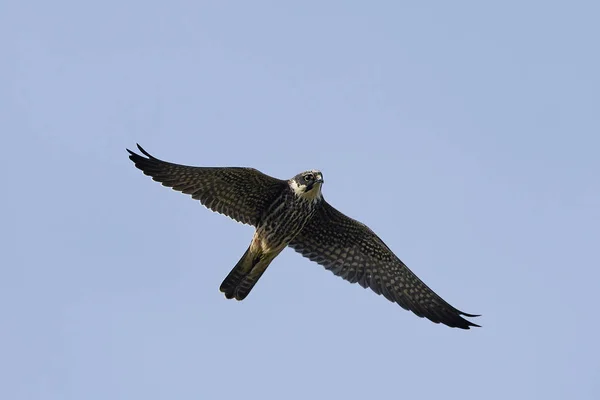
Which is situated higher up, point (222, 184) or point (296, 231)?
point (296, 231)

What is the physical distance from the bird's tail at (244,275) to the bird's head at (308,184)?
116 centimetres

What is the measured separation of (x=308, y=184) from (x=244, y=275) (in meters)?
1.87

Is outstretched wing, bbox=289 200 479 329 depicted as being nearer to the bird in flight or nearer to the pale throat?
the bird in flight

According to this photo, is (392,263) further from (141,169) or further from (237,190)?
(141,169)

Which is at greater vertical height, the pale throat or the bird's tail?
the pale throat

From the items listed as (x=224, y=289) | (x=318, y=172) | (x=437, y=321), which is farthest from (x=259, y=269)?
(x=437, y=321)

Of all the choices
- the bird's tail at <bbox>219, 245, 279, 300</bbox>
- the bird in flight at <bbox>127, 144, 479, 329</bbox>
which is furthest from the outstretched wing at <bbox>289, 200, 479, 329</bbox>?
the bird's tail at <bbox>219, 245, 279, 300</bbox>

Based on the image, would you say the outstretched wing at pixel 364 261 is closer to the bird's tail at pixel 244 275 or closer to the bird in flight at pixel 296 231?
the bird in flight at pixel 296 231

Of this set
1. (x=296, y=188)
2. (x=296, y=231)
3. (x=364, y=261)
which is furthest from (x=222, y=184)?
(x=364, y=261)

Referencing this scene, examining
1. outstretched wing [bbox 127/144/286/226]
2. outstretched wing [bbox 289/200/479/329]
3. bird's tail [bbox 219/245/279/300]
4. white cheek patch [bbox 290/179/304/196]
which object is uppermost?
outstretched wing [bbox 289/200/479/329]

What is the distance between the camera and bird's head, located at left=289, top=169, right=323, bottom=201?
19125 millimetres

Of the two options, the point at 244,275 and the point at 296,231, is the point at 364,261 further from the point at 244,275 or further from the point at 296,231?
the point at 244,275

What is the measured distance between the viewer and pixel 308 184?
19.2 metres

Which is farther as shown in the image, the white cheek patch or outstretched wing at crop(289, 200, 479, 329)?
outstretched wing at crop(289, 200, 479, 329)
